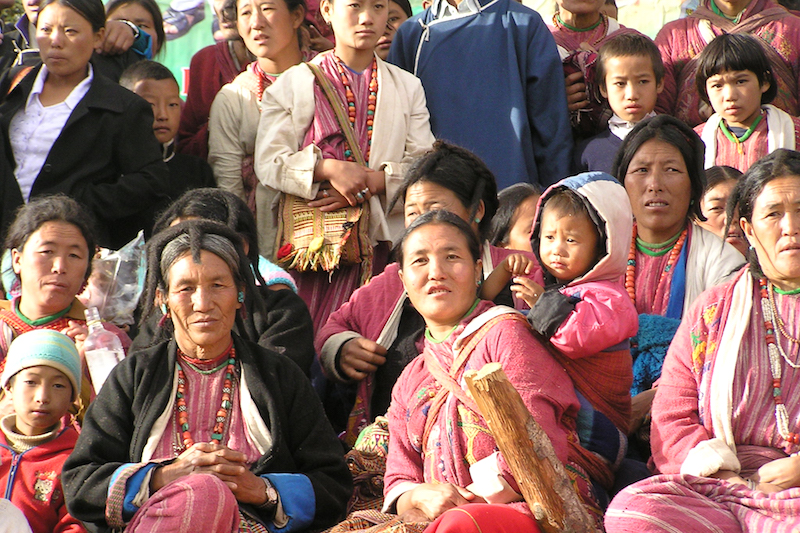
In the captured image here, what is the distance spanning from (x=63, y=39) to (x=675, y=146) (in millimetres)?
3212

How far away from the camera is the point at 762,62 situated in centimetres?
564

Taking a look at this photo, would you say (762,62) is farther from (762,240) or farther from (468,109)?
(762,240)

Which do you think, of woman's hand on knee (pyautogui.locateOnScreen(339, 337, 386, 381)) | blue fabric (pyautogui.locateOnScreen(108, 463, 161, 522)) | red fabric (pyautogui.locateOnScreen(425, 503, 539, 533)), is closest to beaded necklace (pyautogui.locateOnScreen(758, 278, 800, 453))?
red fabric (pyautogui.locateOnScreen(425, 503, 539, 533))

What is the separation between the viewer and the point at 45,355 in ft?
13.1

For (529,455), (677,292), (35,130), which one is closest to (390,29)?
(35,130)

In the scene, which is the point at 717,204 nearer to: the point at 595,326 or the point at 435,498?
the point at 595,326

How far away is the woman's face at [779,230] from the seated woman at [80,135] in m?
3.17

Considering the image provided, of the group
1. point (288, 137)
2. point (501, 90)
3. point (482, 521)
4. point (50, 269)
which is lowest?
point (482, 521)

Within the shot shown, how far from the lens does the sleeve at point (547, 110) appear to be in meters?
5.95

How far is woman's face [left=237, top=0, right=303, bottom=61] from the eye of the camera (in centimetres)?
609

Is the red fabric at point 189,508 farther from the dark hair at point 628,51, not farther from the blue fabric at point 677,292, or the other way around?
the dark hair at point 628,51

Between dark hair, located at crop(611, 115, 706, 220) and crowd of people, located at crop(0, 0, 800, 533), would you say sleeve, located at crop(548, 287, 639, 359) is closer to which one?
crowd of people, located at crop(0, 0, 800, 533)

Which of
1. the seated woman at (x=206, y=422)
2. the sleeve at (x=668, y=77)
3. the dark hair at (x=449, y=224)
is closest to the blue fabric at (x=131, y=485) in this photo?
the seated woman at (x=206, y=422)

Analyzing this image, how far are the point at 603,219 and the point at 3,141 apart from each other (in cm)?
335
